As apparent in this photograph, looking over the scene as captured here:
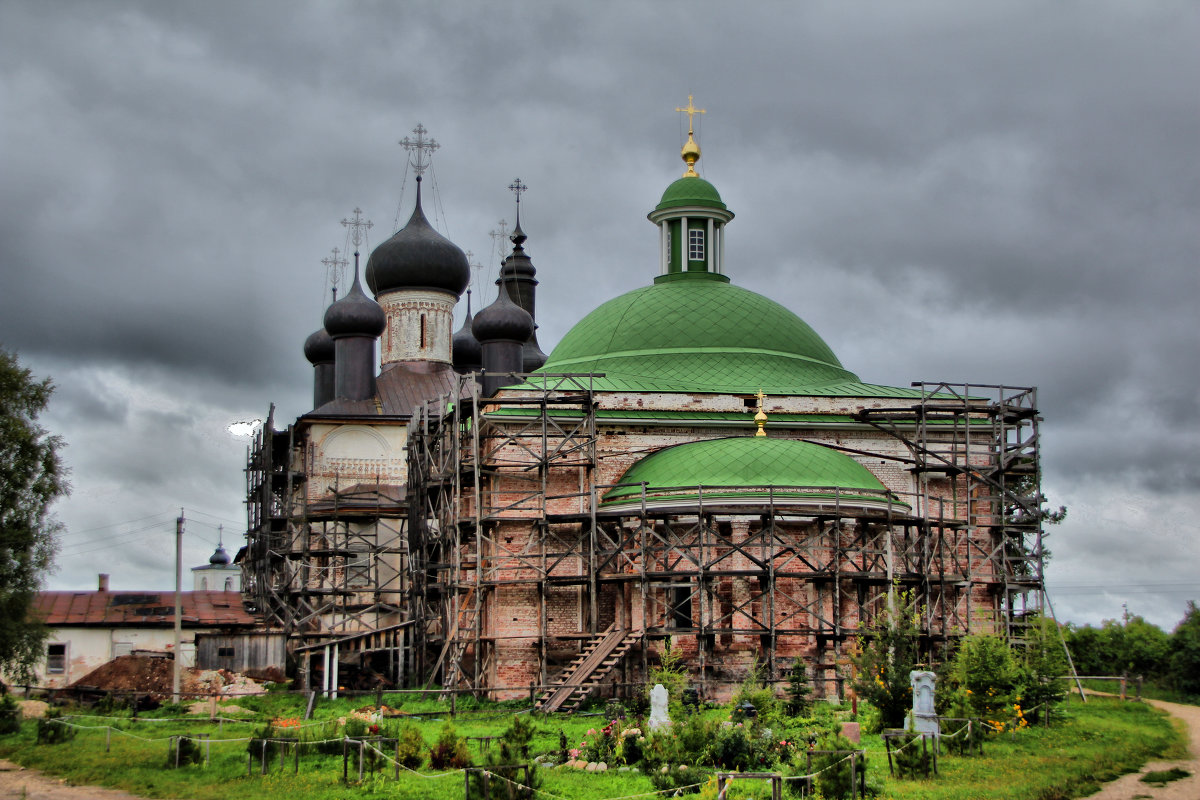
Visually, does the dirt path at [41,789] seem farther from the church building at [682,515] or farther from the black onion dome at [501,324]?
the black onion dome at [501,324]

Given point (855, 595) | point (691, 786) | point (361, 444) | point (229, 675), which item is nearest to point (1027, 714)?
point (855, 595)

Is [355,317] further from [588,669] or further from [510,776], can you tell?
[510,776]

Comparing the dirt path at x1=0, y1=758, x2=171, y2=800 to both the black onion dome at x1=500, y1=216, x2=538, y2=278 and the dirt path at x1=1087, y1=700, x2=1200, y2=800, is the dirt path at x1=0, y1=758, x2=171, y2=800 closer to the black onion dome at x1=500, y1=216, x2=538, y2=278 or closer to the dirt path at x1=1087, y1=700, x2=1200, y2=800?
the dirt path at x1=1087, y1=700, x2=1200, y2=800

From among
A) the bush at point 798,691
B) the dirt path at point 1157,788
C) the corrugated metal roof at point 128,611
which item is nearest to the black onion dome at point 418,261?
the corrugated metal roof at point 128,611

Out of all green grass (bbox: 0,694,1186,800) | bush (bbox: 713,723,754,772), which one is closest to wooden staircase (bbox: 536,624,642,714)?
green grass (bbox: 0,694,1186,800)

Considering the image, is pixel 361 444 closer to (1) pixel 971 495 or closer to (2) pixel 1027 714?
(1) pixel 971 495

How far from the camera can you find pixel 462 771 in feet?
58.9

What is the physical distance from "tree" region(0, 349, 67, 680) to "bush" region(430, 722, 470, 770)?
10.6 meters

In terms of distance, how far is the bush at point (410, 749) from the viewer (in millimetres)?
18688

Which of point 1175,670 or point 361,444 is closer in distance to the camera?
point 1175,670

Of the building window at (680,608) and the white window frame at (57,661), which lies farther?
the white window frame at (57,661)

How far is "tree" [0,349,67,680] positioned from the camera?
25953 millimetres

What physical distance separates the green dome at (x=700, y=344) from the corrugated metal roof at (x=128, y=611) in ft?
31.0

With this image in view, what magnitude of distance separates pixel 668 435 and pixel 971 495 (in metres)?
6.59
